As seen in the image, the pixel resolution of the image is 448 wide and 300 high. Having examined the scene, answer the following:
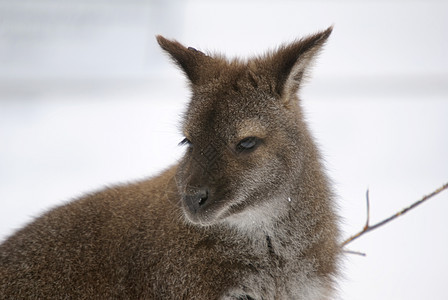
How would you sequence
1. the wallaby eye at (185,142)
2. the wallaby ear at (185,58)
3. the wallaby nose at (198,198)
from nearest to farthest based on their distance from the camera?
the wallaby nose at (198,198)
the wallaby eye at (185,142)
the wallaby ear at (185,58)

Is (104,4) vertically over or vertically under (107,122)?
over

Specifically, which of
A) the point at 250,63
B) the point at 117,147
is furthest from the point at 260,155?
the point at 117,147

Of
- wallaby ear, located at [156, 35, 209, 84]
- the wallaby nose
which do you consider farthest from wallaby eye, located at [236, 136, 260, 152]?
wallaby ear, located at [156, 35, 209, 84]

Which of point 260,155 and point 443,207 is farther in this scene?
point 443,207

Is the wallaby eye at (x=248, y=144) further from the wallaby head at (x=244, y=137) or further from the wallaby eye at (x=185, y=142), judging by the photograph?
the wallaby eye at (x=185, y=142)

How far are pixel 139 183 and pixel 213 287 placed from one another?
3.66 feet

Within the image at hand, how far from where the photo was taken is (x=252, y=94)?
4629mm

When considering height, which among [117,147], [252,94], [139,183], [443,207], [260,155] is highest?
[252,94]

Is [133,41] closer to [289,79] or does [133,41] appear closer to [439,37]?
[439,37]

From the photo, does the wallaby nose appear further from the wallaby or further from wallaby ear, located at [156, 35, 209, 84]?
wallaby ear, located at [156, 35, 209, 84]

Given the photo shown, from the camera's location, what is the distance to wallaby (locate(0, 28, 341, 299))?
448 centimetres

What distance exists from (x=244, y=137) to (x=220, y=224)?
684 millimetres

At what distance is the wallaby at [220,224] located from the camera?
14.7ft

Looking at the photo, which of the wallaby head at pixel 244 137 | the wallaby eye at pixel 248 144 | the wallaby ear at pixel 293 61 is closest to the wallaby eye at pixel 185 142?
the wallaby head at pixel 244 137
